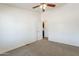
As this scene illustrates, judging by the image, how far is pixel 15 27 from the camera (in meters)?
3.77

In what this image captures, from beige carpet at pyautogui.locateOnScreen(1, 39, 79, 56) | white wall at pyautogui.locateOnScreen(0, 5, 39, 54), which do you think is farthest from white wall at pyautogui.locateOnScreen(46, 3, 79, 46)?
white wall at pyautogui.locateOnScreen(0, 5, 39, 54)

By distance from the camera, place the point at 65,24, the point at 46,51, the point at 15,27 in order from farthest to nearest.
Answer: the point at 65,24, the point at 15,27, the point at 46,51

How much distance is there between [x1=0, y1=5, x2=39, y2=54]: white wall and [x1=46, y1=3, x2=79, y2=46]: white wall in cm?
112

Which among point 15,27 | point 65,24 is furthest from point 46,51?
point 65,24

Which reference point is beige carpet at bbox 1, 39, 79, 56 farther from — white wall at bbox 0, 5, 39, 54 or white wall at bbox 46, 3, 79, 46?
white wall at bbox 46, 3, 79, 46

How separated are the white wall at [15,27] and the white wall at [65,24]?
1123 millimetres

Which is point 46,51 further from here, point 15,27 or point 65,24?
point 65,24

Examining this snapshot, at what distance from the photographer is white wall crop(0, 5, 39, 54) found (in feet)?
Result: 10.9

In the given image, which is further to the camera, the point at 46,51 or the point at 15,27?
the point at 15,27

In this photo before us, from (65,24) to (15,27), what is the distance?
248cm

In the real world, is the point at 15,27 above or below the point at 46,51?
above

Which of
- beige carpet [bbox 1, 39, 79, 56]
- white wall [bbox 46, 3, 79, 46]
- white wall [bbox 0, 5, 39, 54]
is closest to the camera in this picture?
beige carpet [bbox 1, 39, 79, 56]

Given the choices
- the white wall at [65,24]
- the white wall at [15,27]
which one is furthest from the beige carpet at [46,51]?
the white wall at [65,24]

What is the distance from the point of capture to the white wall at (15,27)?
3.31 metres
